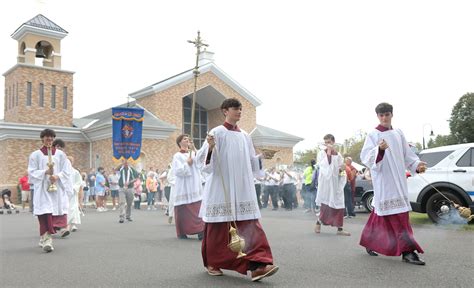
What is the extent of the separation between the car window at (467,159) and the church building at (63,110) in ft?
59.1

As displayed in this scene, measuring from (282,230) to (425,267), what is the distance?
5.21 meters

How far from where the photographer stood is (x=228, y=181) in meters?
5.86

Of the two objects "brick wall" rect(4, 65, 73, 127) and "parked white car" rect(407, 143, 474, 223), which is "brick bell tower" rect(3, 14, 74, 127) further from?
"parked white car" rect(407, 143, 474, 223)

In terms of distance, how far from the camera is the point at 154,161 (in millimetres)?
30453

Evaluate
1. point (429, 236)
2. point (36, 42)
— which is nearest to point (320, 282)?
point (429, 236)

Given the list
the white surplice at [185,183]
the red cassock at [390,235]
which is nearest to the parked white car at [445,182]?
the red cassock at [390,235]

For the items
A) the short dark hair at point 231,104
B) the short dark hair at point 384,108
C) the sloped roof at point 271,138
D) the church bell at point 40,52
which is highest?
the church bell at point 40,52

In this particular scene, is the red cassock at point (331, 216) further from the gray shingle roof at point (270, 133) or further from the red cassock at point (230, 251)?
the gray shingle roof at point (270, 133)

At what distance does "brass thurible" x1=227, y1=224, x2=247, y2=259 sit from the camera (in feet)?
17.0

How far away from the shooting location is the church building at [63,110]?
96.3 ft

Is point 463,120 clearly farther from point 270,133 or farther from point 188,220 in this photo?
point 188,220

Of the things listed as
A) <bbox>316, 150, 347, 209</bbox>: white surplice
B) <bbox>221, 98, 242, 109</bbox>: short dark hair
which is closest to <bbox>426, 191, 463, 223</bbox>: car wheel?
<bbox>316, 150, 347, 209</bbox>: white surplice

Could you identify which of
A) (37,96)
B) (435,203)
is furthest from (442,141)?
(435,203)

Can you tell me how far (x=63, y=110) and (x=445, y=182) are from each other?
89.8 ft
